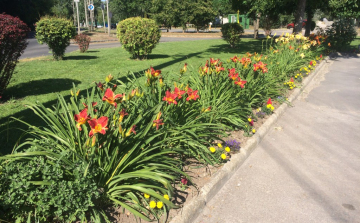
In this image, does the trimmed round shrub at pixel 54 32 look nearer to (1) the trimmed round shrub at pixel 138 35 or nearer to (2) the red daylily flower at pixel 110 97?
(1) the trimmed round shrub at pixel 138 35

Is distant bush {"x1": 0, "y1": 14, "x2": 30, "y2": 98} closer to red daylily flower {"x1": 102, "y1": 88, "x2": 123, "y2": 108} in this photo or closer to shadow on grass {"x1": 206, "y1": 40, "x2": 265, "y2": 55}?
red daylily flower {"x1": 102, "y1": 88, "x2": 123, "y2": 108}

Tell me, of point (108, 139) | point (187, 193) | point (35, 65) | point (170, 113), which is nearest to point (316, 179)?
point (187, 193)

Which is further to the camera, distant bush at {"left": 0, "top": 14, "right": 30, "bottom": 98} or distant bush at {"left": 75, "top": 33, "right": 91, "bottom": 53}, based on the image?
distant bush at {"left": 75, "top": 33, "right": 91, "bottom": 53}

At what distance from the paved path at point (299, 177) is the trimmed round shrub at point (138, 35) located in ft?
22.5

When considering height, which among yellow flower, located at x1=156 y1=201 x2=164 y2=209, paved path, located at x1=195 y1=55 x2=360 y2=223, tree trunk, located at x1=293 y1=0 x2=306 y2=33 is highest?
tree trunk, located at x1=293 y1=0 x2=306 y2=33

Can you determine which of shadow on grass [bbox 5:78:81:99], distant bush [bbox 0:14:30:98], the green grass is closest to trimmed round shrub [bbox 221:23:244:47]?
the green grass

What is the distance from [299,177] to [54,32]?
10.5 metres

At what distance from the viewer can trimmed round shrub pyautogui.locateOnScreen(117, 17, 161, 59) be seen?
11.0 meters

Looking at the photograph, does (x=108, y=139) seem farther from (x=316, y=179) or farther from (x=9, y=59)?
(x=9, y=59)

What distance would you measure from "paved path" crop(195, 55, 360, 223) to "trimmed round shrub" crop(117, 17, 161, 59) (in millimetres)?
6869

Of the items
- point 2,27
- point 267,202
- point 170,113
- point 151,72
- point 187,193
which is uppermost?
point 2,27

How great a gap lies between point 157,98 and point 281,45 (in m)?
6.75

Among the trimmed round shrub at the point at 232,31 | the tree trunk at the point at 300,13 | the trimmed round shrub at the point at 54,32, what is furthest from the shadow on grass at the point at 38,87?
the tree trunk at the point at 300,13

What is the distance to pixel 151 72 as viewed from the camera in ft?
10.9
